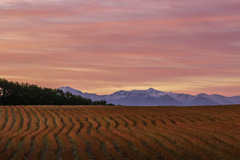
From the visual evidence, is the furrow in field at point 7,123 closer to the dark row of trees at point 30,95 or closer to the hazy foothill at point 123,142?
the hazy foothill at point 123,142

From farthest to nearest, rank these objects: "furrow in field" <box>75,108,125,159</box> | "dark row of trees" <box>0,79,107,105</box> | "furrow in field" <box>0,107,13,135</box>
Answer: "dark row of trees" <box>0,79,107,105</box> < "furrow in field" <box>0,107,13,135</box> < "furrow in field" <box>75,108,125,159</box>

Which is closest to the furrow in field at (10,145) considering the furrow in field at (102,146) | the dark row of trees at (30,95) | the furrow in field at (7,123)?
the furrow in field at (7,123)

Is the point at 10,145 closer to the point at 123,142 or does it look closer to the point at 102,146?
the point at 102,146

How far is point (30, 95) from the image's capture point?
90.5 m

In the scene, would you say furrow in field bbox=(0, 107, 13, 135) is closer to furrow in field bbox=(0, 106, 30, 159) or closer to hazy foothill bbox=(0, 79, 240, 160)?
hazy foothill bbox=(0, 79, 240, 160)

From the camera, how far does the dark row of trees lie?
87.3m

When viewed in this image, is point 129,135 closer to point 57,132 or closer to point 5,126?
point 57,132

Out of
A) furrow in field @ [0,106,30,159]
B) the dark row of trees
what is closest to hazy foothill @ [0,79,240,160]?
furrow in field @ [0,106,30,159]

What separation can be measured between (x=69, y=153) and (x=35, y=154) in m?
1.54

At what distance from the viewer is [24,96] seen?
8956 cm

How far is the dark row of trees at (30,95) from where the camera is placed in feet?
286

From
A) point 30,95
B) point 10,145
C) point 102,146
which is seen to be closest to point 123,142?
point 102,146

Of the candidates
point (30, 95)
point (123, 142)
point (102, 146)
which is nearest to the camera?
point (102, 146)

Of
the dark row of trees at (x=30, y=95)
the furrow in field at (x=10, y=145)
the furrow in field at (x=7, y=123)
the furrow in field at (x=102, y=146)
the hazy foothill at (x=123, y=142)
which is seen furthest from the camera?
the dark row of trees at (x=30, y=95)
